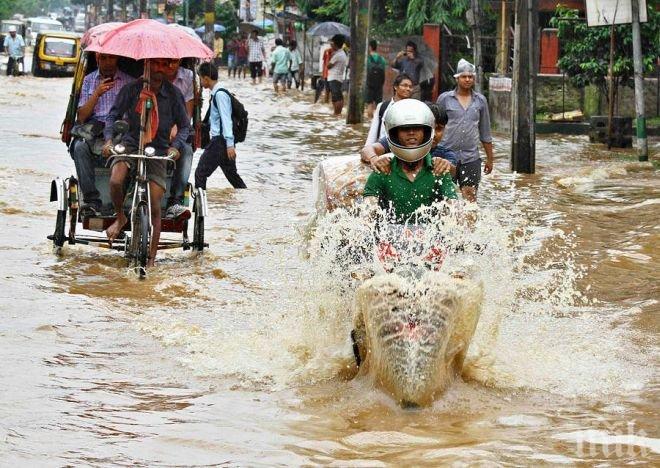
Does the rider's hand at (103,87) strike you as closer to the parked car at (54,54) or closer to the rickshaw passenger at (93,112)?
the rickshaw passenger at (93,112)

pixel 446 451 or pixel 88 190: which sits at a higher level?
pixel 88 190

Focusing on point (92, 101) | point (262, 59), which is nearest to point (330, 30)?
point (262, 59)

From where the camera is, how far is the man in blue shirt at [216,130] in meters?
14.1

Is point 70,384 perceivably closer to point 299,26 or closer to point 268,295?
point 268,295

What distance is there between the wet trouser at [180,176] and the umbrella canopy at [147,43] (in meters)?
0.80

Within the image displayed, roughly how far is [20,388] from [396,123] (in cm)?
249

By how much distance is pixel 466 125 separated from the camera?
12.2 metres

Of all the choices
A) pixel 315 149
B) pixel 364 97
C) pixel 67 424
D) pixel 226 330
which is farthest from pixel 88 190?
pixel 364 97

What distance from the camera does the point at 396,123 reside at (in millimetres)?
7387

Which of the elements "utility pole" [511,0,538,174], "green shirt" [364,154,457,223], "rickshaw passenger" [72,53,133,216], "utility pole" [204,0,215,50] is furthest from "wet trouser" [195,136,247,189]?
"utility pole" [204,0,215,50]

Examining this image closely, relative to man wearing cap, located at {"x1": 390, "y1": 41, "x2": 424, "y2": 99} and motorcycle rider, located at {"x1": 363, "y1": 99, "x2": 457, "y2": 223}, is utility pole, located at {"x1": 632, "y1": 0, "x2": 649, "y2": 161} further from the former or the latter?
motorcycle rider, located at {"x1": 363, "y1": 99, "x2": 457, "y2": 223}

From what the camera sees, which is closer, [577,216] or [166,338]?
[166,338]

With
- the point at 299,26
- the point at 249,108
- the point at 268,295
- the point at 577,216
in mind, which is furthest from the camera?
the point at 299,26

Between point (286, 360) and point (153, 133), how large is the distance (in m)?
3.27
